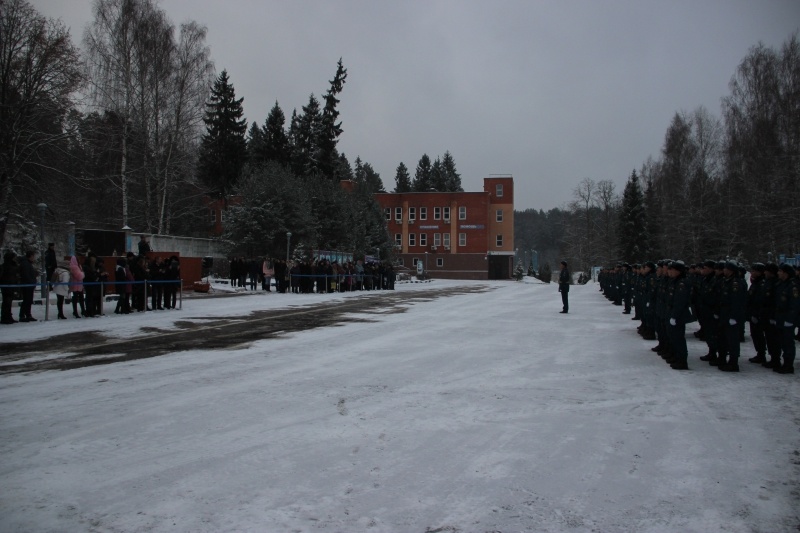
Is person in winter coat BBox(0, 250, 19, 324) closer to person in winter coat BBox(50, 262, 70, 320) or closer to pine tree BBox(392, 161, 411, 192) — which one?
person in winter coat BBox(50, 262, 70, 320)

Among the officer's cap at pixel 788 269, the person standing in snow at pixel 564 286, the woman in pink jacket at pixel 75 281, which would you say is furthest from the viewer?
the person standing in snow at pixel 564 286

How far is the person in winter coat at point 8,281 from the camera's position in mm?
13789

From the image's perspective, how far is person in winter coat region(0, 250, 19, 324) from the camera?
13789 mm

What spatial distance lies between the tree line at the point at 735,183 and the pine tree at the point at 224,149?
126 feet

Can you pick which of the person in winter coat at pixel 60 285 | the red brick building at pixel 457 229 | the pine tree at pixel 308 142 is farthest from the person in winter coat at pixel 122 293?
the red brick building at pixel 457 229

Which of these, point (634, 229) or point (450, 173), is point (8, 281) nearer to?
point (634, 229)

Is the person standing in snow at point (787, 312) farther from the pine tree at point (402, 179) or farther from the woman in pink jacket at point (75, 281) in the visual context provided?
the pine tree at point (402, 179)

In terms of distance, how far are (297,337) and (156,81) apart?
2730cm

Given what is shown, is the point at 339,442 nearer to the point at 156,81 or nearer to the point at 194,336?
the point at 194,336

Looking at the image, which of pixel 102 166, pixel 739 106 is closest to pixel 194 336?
pixel 102 166

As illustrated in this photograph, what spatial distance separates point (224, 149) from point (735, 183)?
4177 centimetres

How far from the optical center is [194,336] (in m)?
12.1

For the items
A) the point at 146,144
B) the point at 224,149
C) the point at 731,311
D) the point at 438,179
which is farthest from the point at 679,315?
the point at 438,179

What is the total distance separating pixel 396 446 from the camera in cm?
504
